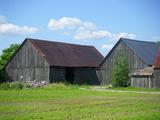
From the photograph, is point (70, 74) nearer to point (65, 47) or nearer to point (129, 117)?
point (65, 47)

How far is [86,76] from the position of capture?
2625 inches

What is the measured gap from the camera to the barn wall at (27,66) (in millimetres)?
60125

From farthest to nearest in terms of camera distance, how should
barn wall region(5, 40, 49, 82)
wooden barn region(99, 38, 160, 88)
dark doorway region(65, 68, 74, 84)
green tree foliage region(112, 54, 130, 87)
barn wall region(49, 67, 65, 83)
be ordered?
dark doorway region(65, 68, 74, 84) < barn wall region(5, 40, 49, 82) < barn wall region(49, 67, 65, 83) < green tree foliage region(112, 54, 130, 87) < wooden barn region(99, 38, 160, 88)

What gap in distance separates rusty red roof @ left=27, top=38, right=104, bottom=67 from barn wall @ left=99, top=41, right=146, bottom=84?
202 inches

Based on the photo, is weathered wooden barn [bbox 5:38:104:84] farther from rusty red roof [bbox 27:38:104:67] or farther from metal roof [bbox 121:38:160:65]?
metal roof [bbox 121:38:160:65]

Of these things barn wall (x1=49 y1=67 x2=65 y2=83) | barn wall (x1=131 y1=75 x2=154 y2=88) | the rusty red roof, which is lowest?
barn wall (x1=131 y1=75 x2=154 y2=88)

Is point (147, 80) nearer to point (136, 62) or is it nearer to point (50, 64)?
point (136, 62)

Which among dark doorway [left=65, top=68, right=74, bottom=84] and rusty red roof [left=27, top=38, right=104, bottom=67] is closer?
rusty red roof [left=27, top=38, right=104, bottom=67]

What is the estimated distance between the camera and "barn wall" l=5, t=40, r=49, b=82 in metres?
60.1

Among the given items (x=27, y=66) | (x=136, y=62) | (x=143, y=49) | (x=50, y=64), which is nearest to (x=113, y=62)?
(x=136, y=62)

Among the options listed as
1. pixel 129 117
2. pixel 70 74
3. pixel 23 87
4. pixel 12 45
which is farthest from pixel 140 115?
pixel 12 45

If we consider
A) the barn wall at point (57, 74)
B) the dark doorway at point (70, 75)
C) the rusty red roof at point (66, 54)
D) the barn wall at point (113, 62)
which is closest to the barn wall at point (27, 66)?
the barn wall at point (57, 74)

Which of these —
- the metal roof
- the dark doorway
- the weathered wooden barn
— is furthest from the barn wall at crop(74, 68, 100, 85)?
the metal roof

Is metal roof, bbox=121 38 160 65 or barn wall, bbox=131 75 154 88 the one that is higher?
metal roof, bbox=121 38 160 65
